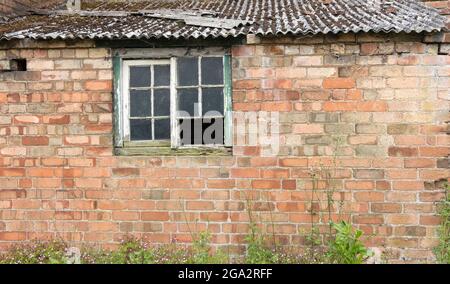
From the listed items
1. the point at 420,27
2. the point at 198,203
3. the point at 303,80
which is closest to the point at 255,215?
the point at 198,203

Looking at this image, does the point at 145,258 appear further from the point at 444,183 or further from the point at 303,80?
the point at 444,183

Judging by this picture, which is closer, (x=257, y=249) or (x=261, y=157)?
(x=257, y=249)

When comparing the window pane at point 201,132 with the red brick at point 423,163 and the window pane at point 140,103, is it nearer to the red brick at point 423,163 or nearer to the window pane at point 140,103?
the window pane at point 140,103

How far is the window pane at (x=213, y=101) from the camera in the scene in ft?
19.4

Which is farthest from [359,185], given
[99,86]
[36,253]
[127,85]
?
[36,253]

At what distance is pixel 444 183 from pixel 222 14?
A: 13.1 ft

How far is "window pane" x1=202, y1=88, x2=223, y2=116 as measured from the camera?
5.92m

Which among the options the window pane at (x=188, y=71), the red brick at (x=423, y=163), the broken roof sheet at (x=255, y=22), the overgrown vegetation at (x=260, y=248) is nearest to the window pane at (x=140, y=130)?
the window pane at (x=188, y=71)

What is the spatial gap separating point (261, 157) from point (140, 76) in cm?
198

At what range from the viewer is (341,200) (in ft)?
18.6

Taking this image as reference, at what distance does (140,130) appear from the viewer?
605 cm

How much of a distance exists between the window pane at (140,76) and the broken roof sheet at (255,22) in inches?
20.1

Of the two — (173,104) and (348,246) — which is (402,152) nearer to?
(348,246)

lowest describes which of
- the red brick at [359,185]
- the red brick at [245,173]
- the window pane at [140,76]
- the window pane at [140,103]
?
the red brick at [359,185]
